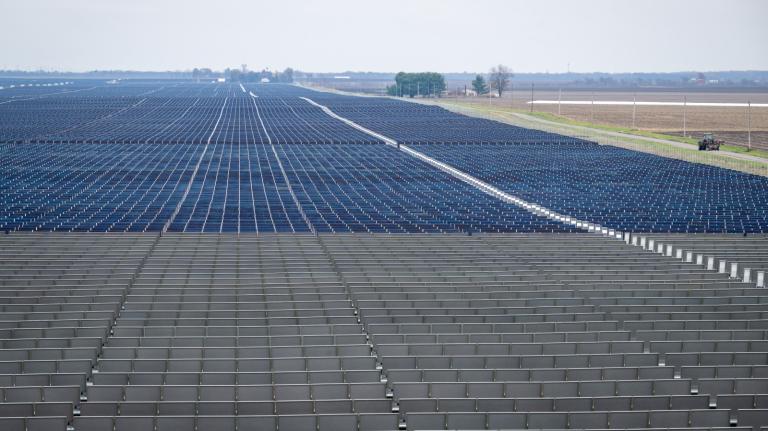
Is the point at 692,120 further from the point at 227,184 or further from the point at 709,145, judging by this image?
the point at 227,184

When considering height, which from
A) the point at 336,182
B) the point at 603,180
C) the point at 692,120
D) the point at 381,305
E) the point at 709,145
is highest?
the point at 381,305

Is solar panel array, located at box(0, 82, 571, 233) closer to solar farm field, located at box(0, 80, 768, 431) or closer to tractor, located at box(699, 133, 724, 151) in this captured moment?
solar farm field, located at box(0, 80, 768, 431)

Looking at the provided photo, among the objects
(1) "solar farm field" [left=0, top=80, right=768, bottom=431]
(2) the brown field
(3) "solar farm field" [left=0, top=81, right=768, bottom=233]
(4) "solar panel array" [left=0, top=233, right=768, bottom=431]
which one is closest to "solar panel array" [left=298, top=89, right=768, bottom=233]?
(3) "solar farm field" [left=0, top=81, right=768, bottom=233]

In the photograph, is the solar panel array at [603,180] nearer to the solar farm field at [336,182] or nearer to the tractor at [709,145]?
the solar farm field at [336,182]

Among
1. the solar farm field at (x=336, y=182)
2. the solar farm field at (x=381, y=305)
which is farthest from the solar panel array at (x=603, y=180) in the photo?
the solar farm field at (x=381, y=305)

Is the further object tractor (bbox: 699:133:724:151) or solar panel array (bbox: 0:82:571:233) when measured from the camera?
tractor (bbox: 699:133:724:151)

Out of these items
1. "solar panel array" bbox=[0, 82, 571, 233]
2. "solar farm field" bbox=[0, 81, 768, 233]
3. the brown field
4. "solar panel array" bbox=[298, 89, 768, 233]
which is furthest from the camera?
the brown field

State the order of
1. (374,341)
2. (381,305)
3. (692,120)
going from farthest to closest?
(692,120)
(381,305)
(374,341)

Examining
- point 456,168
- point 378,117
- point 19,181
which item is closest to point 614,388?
point 19,181

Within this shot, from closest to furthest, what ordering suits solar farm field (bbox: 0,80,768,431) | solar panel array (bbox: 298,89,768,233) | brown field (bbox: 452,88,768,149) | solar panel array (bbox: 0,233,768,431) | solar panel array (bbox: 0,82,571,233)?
solar panel array (bbox: 0,233,768,431) < solar farm field (bbox: 0,80,768,431) < solar panel array (bbox: 0,82,571,233) < solar panel array (bbox: 298,89,768,233) < brown field (bbox: 452,88,768,149)

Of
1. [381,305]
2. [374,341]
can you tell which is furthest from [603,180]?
[374,341]
